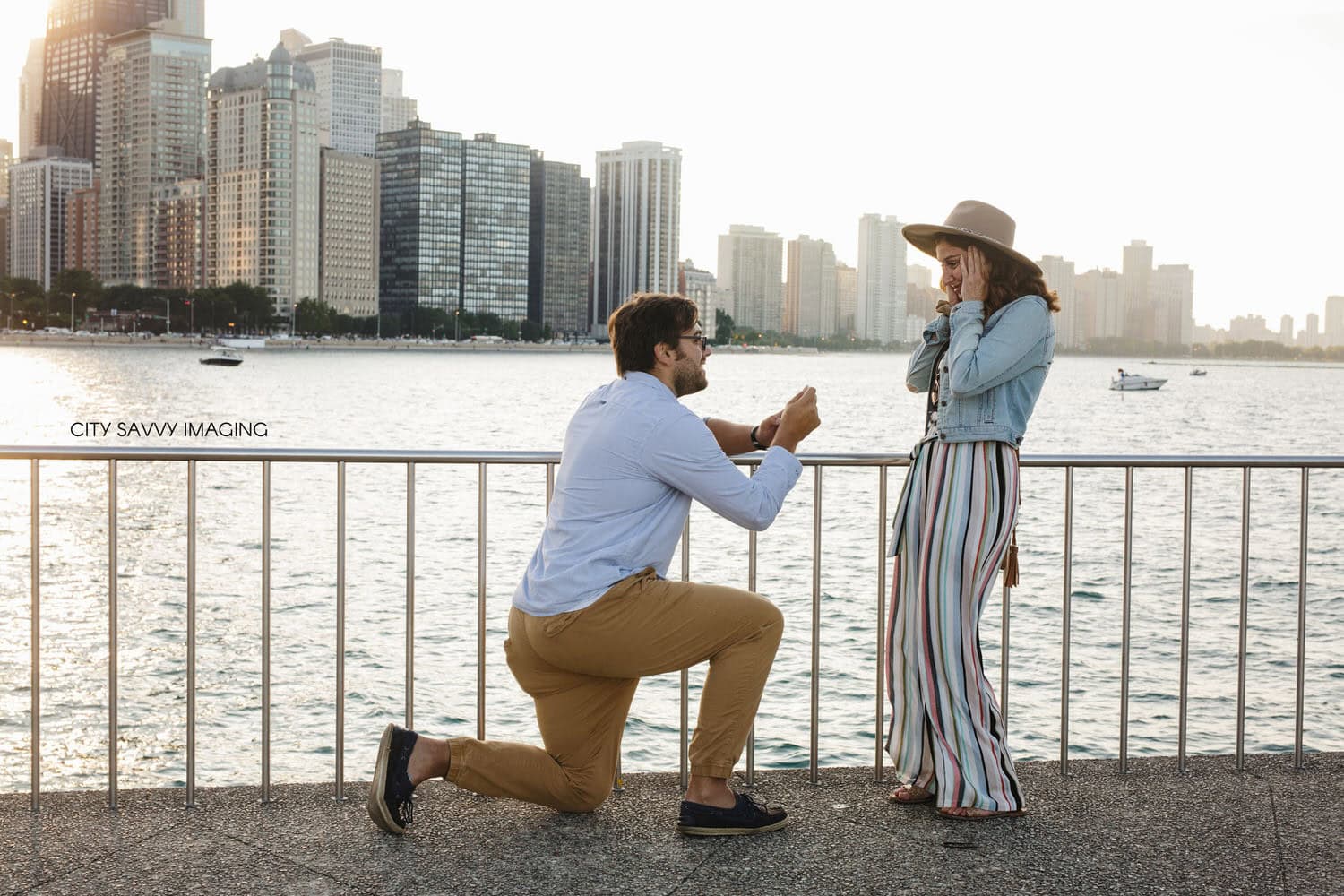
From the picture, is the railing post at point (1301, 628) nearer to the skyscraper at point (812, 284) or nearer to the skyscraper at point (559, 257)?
the skyscraper at point (812, 284)

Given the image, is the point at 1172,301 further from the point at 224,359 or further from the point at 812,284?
the point at 224,359

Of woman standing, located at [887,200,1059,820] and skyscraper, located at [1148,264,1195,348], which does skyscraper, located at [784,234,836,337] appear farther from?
woman standing, located at [887,200,1059,820]

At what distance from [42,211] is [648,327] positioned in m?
210

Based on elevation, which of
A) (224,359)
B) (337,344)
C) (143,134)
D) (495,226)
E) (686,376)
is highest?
(143,134)

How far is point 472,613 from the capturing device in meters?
19.6

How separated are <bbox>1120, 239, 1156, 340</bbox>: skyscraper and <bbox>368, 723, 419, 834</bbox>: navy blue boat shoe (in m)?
96.6

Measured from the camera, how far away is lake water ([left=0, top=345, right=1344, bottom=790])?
1354 centimetres

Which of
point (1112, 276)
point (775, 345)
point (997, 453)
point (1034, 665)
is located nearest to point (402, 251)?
point (775, 345)

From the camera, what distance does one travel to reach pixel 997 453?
3867 millimetres

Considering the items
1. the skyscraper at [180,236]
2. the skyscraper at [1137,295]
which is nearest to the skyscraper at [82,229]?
the skyscraper at [180,236]

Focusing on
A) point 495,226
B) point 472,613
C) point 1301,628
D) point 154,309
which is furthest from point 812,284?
point 1301,628

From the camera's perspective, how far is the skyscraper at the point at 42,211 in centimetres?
18825

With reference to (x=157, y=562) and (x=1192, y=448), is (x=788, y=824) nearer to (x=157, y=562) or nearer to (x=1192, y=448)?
(x=157, y=562)

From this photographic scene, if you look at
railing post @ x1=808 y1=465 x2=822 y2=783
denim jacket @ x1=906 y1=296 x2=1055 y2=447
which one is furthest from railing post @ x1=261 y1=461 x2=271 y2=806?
denim jacket @ x1=906 y1=296 x2=1055 y2=447
